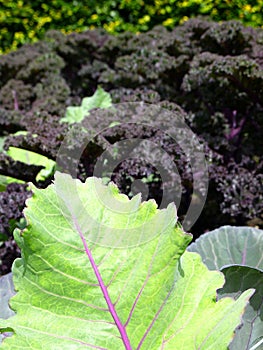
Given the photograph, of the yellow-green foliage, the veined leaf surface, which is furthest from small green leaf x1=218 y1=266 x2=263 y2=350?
the yellow-green foliage

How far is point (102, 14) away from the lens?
5.37 m

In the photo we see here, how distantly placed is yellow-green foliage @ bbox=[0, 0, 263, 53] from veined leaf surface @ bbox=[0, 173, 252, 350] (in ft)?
14.3

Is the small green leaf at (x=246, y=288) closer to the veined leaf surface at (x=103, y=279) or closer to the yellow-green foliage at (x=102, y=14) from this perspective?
the veined leaf surface at (x=103, y=279)

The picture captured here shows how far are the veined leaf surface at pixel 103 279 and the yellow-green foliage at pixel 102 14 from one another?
4.35 metres

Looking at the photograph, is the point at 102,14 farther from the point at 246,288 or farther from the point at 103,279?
the point at 103,279

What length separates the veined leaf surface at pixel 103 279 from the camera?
0.83 meters

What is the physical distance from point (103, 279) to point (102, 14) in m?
4.86

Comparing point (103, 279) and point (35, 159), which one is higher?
point (103, 279)

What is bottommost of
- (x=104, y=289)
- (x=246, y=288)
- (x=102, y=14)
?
(x=102, y=14)

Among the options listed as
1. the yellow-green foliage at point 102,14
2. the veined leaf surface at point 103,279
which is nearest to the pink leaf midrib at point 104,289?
the veined leaf surface at point 103,279

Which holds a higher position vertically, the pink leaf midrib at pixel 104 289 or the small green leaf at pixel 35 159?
the pink leaf midrib at pixel 104 289

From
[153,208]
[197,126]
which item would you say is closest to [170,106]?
[197,126]

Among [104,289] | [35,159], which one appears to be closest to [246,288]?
[104,289]

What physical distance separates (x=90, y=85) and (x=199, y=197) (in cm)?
149
